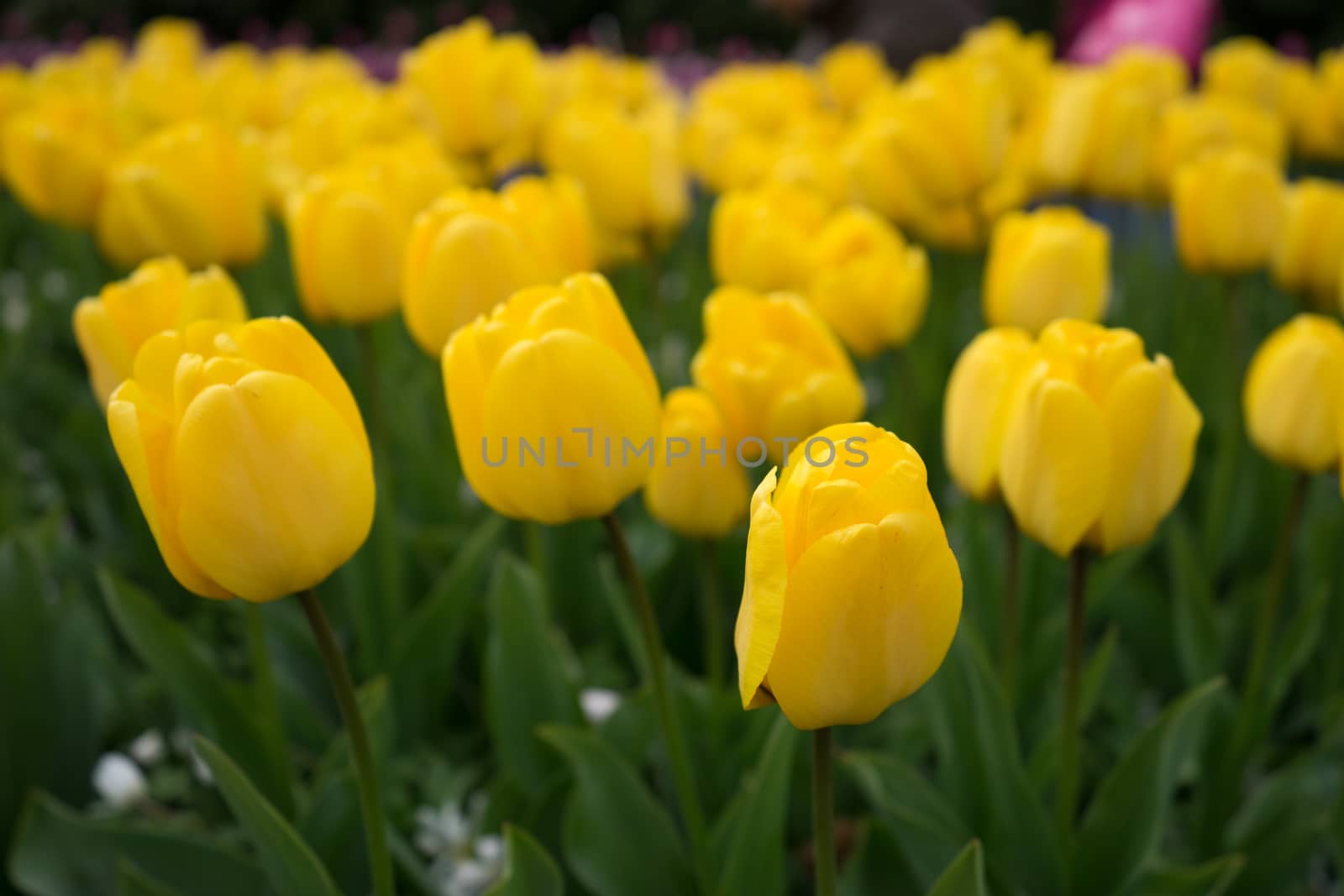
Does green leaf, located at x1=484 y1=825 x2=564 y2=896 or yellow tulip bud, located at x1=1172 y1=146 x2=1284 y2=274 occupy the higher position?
yellow tulip bud, located at x1=1172 y1=146 x2=1284 y2=274

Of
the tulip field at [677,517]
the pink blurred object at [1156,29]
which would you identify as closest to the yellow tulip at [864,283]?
the tulip field at [677,517]

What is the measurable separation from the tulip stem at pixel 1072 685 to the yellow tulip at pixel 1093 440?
0.11 ft

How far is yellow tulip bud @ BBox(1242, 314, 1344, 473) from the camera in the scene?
1.06 m

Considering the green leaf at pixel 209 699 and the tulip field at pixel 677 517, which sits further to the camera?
the green leaf at pixel 209 699

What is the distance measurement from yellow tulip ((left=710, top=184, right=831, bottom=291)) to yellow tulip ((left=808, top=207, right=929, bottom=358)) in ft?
0.19

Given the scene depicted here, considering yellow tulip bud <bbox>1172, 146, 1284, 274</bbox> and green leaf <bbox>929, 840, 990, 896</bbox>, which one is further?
yellow tulip bud <bbox>1172, 146, 1284, 274</bbox>

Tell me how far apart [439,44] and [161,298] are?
1085 mm

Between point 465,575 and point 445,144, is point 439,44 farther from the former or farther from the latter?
point 465,575

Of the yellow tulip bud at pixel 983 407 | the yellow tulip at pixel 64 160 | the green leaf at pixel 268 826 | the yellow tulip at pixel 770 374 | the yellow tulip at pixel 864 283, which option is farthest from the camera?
the yellow tulip at pixel 64 160

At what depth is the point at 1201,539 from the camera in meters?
1.84

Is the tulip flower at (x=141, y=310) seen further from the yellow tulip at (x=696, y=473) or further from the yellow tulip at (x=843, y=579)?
the yellow tulip at (x=843, y=579)

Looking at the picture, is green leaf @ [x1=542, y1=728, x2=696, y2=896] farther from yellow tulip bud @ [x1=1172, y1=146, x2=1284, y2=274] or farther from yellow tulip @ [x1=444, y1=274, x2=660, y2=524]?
yellow tulip bud @ [x1=1172, y1=146, x2=1284, y2=274]

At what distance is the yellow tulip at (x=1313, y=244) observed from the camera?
156 centimetres

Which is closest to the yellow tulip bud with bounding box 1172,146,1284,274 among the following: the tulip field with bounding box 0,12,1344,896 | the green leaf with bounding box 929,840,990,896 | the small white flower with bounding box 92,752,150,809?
the tulip field with bounding box 0,12,1344,896
